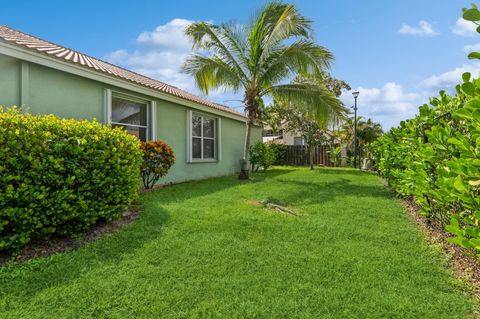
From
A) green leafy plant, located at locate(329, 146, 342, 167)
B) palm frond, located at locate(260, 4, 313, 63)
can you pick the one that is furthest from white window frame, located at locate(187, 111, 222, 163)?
green leafy plant, located at locate(329, 146, 342, 167)

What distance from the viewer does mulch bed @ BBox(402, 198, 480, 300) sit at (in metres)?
2.86

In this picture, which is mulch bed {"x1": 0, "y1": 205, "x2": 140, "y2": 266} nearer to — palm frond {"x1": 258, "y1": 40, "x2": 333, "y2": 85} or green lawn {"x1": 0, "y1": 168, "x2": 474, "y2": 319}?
green lawn {"x1": 0, "y1": 168, "x2": 474, "y2": 319}

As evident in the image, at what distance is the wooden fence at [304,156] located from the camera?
72.5 feet

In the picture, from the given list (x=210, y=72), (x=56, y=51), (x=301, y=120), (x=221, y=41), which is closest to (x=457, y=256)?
(x=56, y=51)

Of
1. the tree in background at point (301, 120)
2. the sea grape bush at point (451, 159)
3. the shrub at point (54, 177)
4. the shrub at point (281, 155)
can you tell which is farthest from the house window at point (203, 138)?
the shrub at point (281, 155)

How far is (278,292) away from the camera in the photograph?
104 inches

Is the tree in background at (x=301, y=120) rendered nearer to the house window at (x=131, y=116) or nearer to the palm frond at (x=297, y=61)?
the palm frond at (x=297, y=61)

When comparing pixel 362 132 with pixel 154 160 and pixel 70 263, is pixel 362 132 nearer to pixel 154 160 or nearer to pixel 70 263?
pixel 154 160

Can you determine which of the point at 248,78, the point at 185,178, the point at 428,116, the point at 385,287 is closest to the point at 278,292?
the point at 385,287

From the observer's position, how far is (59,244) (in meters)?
3.71

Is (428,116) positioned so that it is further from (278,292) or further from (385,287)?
(278,292)

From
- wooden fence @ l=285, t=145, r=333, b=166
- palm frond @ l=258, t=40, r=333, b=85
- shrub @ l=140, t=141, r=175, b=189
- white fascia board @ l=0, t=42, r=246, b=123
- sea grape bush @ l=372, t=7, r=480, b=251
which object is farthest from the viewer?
wooden fence @ l=285, t=145, r=333, b=166

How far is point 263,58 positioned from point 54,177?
8591 mm

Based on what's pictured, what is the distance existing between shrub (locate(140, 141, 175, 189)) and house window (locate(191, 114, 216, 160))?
312cm
